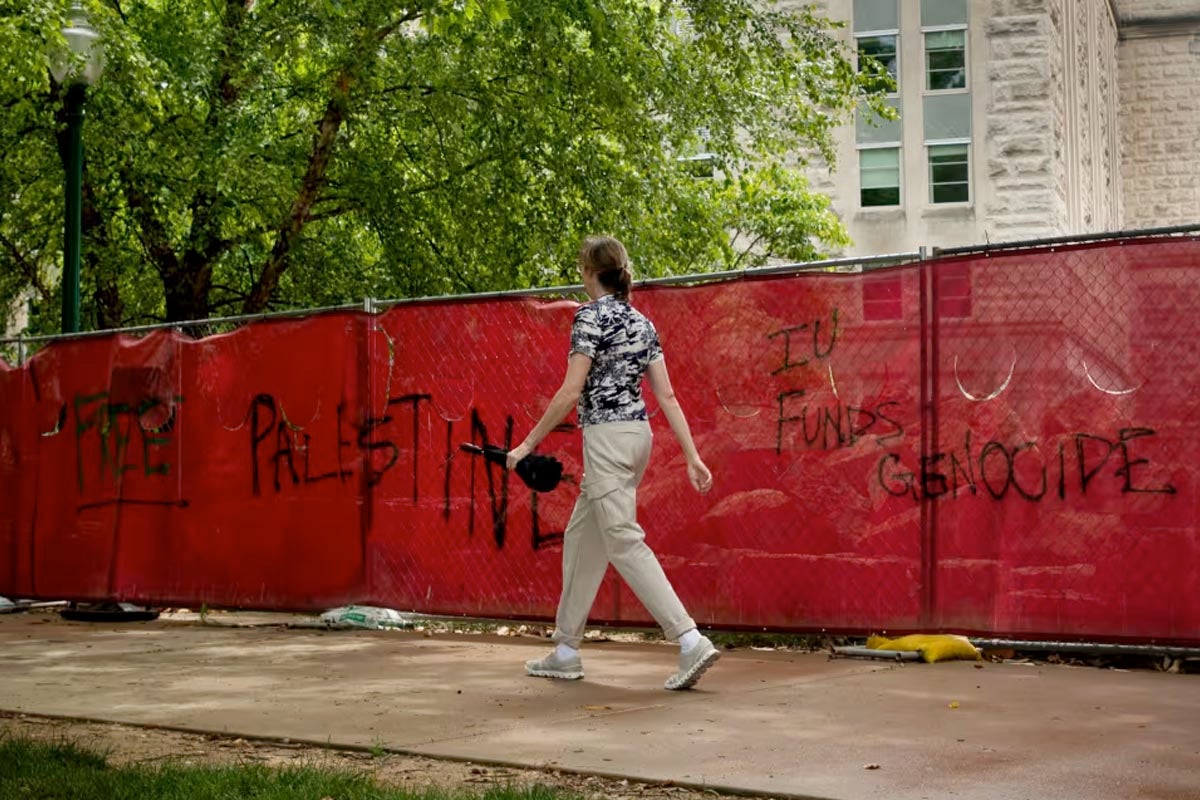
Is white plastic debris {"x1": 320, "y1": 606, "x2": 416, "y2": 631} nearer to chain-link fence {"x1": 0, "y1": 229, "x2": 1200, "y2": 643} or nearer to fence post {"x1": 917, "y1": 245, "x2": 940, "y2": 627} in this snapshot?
chain-link fence {"x1": 0, "y1": 229, "x2": 1200, "y2": 643}

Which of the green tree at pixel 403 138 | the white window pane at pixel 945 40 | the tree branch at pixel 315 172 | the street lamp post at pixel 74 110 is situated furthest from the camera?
the white window pane at pixel 945 40

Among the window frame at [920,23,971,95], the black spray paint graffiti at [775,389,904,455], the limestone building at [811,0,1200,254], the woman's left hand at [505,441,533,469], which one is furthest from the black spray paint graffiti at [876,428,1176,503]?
the window frame at [920,23,971,95]

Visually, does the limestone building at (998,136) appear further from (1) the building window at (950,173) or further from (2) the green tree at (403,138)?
(2) the green tree at (403,138)

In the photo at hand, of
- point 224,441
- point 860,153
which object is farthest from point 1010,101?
point 224,441

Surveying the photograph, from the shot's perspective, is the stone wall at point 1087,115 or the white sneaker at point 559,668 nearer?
the white sneaker at point 559,668

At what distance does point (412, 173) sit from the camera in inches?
679

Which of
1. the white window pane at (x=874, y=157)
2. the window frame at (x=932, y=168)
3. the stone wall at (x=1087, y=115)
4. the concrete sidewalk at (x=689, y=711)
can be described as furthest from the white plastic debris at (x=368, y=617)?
the white window pane at (x=874, y=157)

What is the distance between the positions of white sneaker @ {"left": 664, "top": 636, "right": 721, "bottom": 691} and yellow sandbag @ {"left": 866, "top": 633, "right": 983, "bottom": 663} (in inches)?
57.3

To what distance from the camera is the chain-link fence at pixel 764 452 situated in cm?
813

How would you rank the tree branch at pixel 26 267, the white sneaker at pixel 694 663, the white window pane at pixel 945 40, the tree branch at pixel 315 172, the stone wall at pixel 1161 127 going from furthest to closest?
1. the stone wall at pixel 1161 127
2. the white window pane at pixel 945 40
3. the tree branch at pixel 26 267
4. the tree branch at pixel 315 172
5. the white sneaker at pixel 694 663

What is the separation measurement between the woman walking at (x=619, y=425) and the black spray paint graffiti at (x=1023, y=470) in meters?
1.47

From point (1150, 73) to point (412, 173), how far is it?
2694 centimetres

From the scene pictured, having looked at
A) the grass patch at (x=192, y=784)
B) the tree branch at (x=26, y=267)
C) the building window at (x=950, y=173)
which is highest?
the building window at (x=950, y=173)

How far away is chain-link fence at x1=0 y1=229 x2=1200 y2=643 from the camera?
8133mm
